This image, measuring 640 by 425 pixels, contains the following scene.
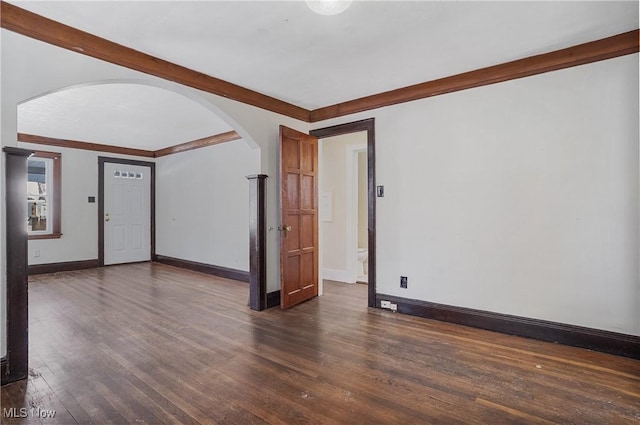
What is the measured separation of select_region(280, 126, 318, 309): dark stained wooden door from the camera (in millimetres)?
3795

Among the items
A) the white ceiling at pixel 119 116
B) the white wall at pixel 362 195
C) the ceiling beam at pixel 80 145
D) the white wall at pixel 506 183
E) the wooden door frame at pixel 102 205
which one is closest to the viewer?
the white wall at pixel 506 183

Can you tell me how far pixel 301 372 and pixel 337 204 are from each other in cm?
345

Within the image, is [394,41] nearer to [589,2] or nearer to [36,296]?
[589,2]

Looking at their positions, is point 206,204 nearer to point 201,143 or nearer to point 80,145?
point 201,143

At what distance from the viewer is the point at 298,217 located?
13.3ft

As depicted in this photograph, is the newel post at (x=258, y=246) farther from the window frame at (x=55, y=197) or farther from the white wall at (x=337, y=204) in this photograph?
the window frame at (x=55, y=197)

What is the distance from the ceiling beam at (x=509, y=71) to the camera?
2.53 meters

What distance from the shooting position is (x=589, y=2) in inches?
82.8

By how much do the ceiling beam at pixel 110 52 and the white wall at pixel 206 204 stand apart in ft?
4.71

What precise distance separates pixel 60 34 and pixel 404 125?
3.11 m

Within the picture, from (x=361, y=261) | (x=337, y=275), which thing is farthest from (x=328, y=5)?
(x=361, y=261)

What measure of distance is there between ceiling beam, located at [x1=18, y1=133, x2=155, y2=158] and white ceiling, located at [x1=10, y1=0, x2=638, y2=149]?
4.82 metres

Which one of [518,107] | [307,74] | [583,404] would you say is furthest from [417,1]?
[583,404]

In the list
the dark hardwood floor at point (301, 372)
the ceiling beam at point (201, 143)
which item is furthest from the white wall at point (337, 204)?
the dark hardwood floor at point (301, 372)
